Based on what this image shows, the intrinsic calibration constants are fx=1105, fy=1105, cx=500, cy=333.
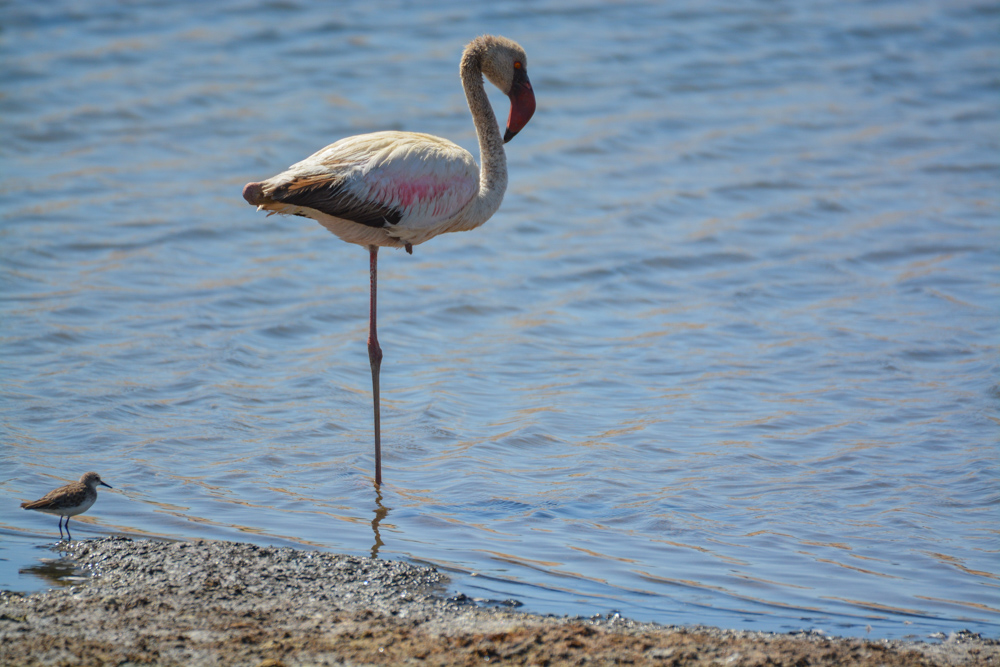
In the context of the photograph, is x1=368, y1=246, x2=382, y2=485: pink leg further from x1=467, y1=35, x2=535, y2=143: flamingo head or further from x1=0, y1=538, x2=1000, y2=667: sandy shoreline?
x1=0, y1=538, x2=1000, y2=667: sandy shoreline

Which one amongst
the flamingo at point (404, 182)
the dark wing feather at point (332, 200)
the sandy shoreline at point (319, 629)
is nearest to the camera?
the sandy shoreline at point (319, 629)

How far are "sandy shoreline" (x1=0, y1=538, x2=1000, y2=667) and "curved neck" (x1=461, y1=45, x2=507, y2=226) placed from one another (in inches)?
99.0

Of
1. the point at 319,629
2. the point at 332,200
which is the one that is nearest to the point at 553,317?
the point at 332,200

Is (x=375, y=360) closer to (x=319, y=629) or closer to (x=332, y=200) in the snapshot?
(x=332, y=200)

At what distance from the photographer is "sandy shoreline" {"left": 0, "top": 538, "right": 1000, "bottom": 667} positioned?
3.95 metres

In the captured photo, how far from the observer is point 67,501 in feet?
16.9

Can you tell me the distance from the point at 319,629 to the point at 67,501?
5.49ft

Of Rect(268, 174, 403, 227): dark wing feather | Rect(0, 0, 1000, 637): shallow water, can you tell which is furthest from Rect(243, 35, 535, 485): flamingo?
Rect(0, 0, 1000, 637): shallow water

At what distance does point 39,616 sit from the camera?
4250 mm

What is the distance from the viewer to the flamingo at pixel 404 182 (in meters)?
6.04

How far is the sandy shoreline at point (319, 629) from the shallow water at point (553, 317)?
28 centimetres

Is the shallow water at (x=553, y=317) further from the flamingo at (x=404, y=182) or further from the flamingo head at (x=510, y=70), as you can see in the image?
the flamingo head at (x=510, y=70)

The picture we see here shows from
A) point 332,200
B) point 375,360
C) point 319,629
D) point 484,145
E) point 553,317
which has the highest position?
point 484,145

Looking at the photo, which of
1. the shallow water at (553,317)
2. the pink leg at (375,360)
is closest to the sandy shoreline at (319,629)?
the shallow water at (553,317)
